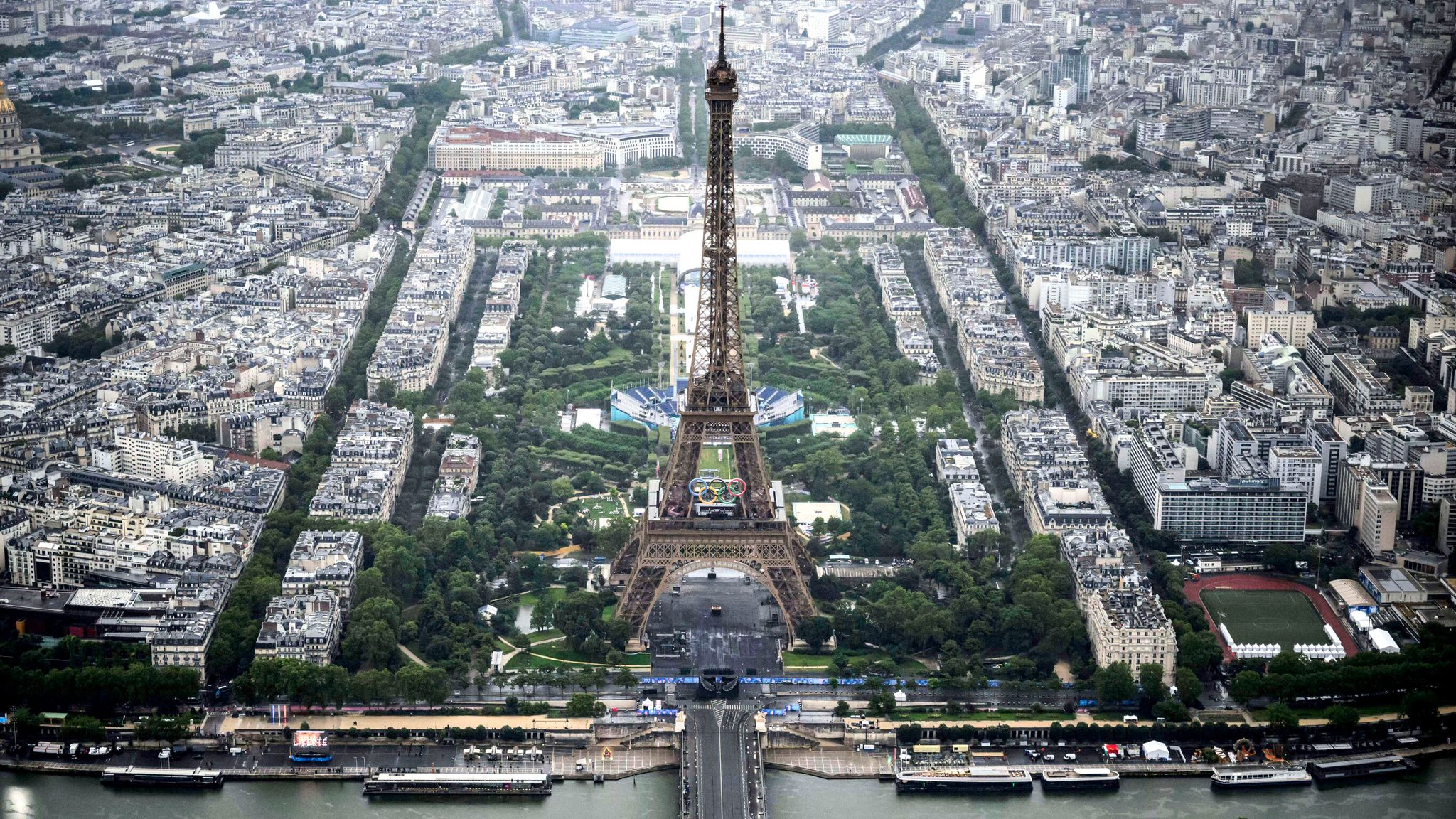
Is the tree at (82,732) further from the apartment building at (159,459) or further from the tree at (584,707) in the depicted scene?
the apartment building at (159,459)

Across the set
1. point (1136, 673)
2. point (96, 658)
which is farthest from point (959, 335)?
point (96, 658)

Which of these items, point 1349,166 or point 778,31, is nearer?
point 1349,166

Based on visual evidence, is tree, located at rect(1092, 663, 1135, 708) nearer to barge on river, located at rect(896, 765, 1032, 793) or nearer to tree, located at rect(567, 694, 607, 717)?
barge on river, located at rect(896, 765, 1032, 793)

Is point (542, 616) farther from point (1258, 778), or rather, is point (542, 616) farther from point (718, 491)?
point (1258, 778)

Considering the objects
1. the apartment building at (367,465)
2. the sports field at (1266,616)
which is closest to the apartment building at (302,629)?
the apartment building at (367,465)

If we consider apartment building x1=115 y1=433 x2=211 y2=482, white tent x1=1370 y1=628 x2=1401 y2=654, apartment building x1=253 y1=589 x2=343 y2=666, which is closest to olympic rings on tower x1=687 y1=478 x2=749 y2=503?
apartment building x1=253 y1=589 x2=343 y2=666

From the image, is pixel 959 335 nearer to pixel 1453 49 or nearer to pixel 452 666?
pixel 452 666

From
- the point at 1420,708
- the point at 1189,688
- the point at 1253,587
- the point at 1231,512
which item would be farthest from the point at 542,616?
the point at 1420,708
